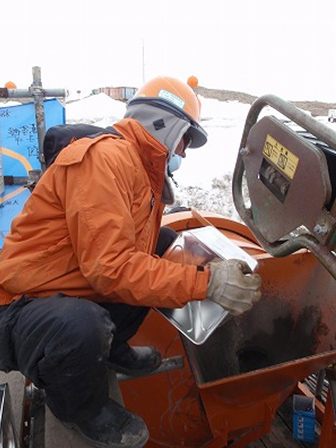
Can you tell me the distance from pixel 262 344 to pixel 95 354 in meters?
1.37

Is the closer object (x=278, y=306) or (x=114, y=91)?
(x=278, y=306)

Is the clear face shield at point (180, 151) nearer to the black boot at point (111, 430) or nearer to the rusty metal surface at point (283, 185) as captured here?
the rusty metal surface at point (283, 185)

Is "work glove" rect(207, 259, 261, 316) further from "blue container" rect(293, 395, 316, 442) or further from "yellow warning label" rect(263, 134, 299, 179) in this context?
"blue container" rect(293, 395, 316, 442)

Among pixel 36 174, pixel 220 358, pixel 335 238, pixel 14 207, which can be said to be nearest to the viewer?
pixel 335 238

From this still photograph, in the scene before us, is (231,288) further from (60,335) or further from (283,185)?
(60,335)

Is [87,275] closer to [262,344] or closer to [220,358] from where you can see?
[220,358]

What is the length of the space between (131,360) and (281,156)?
4.18 ft

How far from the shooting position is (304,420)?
2557 mm

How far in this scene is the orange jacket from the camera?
159 centimetres

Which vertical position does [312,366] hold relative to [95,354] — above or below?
below

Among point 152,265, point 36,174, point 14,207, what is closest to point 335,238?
point 152,265

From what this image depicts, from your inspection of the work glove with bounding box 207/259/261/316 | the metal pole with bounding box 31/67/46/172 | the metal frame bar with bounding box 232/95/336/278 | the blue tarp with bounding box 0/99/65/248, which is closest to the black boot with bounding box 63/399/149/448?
the work glove with bounding box 207/259/261/316

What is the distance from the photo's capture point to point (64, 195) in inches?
66.3

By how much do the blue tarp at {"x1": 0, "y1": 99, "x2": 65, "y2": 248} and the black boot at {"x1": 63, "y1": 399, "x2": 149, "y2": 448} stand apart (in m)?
2.91
